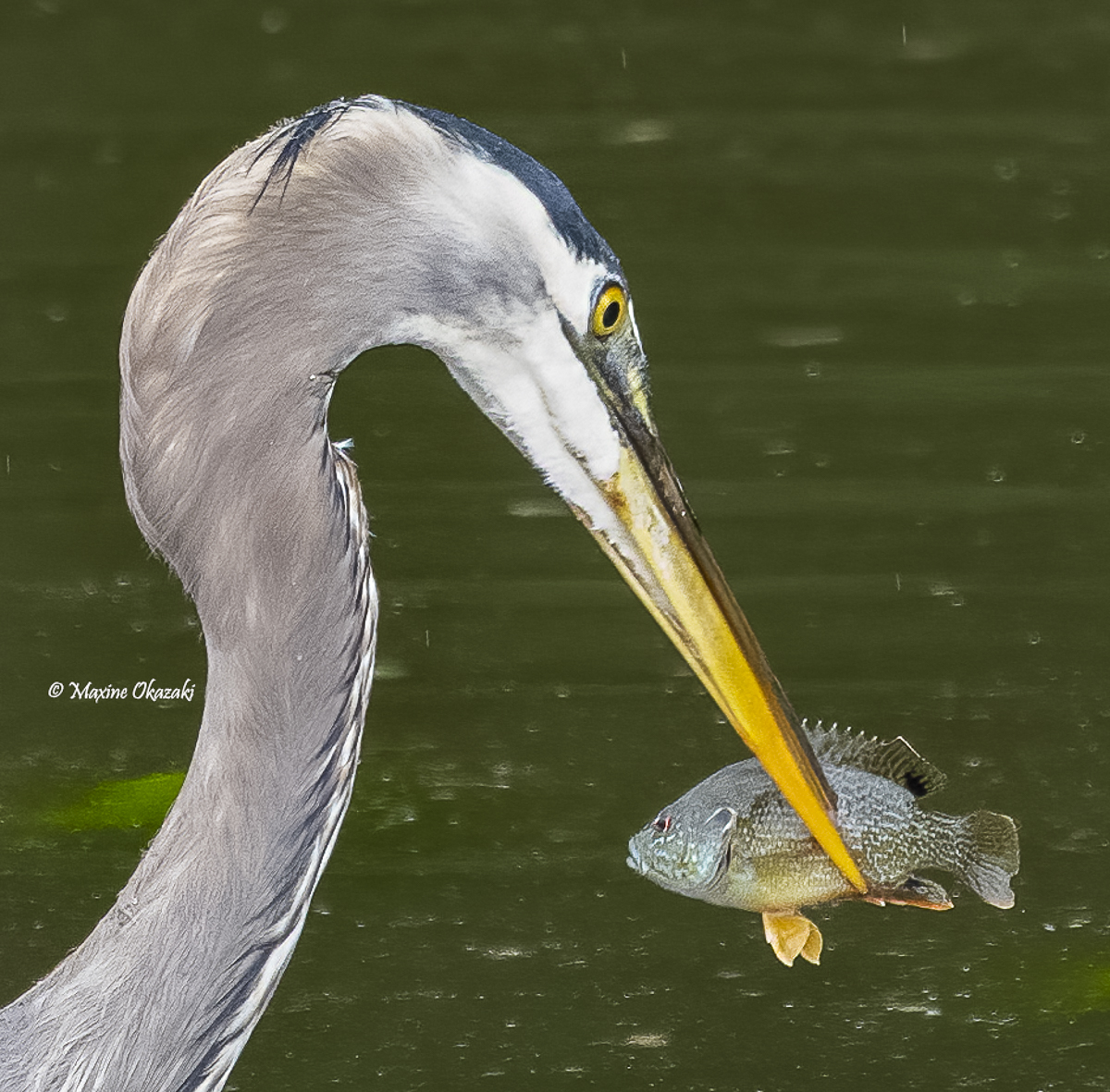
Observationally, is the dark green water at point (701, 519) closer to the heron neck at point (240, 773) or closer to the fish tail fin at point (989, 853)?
the fish tail fin at point (989, 853)

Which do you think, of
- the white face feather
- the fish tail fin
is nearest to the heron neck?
the white face feather

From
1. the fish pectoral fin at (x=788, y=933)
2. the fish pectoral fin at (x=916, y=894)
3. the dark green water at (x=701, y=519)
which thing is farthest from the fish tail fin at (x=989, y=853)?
the dark green water at (x=701, y=519)

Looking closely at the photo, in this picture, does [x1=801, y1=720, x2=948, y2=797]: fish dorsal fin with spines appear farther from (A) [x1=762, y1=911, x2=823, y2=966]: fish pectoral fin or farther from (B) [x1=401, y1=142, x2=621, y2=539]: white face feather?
(B) [x1=401, y1=142, x2=621, y2=539]: white face feather

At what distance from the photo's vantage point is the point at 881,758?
204 centimetres

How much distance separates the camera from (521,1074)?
2.22m

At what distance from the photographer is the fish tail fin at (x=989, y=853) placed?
6.79ft

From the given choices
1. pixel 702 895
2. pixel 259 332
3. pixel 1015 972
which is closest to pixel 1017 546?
pixel 1015 972

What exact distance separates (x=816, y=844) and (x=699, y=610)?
42cm

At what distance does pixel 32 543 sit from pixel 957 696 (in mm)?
1668

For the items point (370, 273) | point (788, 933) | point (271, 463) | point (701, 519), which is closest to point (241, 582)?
point (271, 463)

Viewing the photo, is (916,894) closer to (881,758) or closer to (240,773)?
(881,758)

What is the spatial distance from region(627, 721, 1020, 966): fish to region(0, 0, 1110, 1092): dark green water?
0.34 metres

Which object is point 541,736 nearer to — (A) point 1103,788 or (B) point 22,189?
(A) point 1103,788

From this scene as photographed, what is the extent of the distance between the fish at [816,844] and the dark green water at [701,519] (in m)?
0.34
